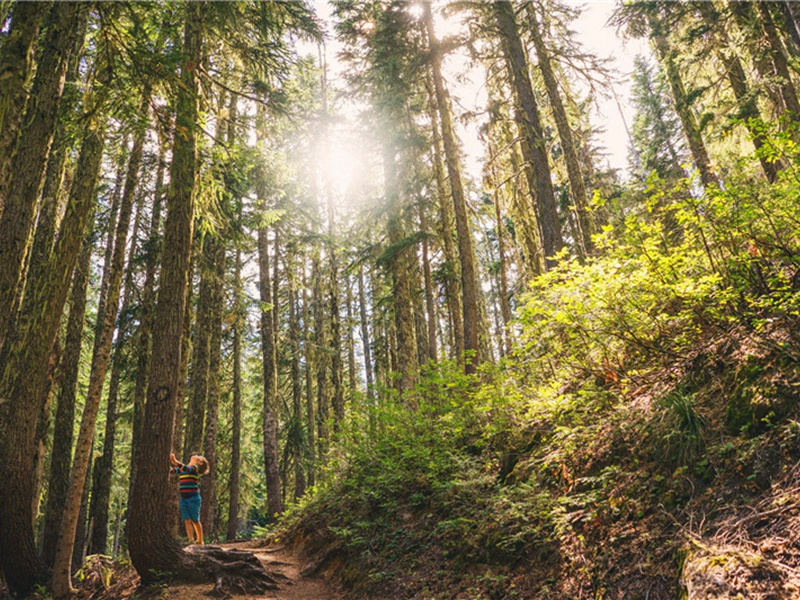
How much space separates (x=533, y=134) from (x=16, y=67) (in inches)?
365

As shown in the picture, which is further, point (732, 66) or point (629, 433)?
point (732, 66)

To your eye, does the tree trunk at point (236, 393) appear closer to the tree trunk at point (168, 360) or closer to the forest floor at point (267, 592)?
the tree trunk at point (168, 360)

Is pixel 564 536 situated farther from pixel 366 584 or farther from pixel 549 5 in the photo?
pixel 549 5

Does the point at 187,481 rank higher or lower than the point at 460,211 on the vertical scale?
lower

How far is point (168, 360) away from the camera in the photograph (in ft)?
21.4

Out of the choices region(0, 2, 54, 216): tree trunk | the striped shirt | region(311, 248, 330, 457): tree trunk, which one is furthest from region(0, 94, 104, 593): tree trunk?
region(311, 248, 330, 457): tree trunk

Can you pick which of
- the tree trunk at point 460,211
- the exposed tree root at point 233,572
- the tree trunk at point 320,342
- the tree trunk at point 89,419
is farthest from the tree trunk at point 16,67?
the tree trunk at point 320,342

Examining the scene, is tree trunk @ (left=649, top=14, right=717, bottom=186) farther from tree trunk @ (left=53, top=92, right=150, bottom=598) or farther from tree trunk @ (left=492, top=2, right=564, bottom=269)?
tree trunk @ (left=53, top=92, right=150, bottom=598)

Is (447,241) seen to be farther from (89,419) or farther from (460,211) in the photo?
(89,419)

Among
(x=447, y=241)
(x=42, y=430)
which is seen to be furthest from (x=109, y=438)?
(x=447, y=241)

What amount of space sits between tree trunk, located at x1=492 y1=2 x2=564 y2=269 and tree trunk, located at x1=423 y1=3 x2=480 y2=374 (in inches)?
86.3

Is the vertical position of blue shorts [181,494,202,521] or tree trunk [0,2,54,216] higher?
tree trunk [0,2,54,216]

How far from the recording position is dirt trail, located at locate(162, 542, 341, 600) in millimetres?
5773

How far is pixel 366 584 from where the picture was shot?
5.84 m
